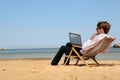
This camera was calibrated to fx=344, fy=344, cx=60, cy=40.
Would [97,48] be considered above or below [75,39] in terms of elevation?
below

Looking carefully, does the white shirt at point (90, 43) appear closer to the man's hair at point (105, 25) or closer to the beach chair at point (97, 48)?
the beach chair at point (97, 48)

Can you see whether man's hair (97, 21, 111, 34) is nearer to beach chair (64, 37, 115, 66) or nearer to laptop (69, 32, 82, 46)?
beach chair (64, 37, 115, 66)

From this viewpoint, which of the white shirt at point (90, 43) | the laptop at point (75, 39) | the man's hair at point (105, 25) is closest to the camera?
the white shirt at point (90, 43)

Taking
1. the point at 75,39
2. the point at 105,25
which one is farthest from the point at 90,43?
the point at 75,39

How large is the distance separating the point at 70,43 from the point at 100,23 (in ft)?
4.03

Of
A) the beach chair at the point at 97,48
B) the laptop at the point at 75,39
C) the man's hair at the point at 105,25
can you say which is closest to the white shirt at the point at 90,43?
the beach chair at the point at 97,48

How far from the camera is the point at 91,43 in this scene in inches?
420

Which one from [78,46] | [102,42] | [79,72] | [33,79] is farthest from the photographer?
[78,46]

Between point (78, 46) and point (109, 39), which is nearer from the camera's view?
point (109, 39)

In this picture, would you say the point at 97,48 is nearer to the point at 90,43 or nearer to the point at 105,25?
the point at 90,43

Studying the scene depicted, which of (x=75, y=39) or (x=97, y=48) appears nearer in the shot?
(x=97, y=48)

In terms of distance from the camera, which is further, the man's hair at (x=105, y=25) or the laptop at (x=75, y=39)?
the laptop at (x=75, y=39)

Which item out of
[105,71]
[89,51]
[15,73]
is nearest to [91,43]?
[89,51]

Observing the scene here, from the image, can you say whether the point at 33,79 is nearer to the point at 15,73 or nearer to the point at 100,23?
the point at 15,73
